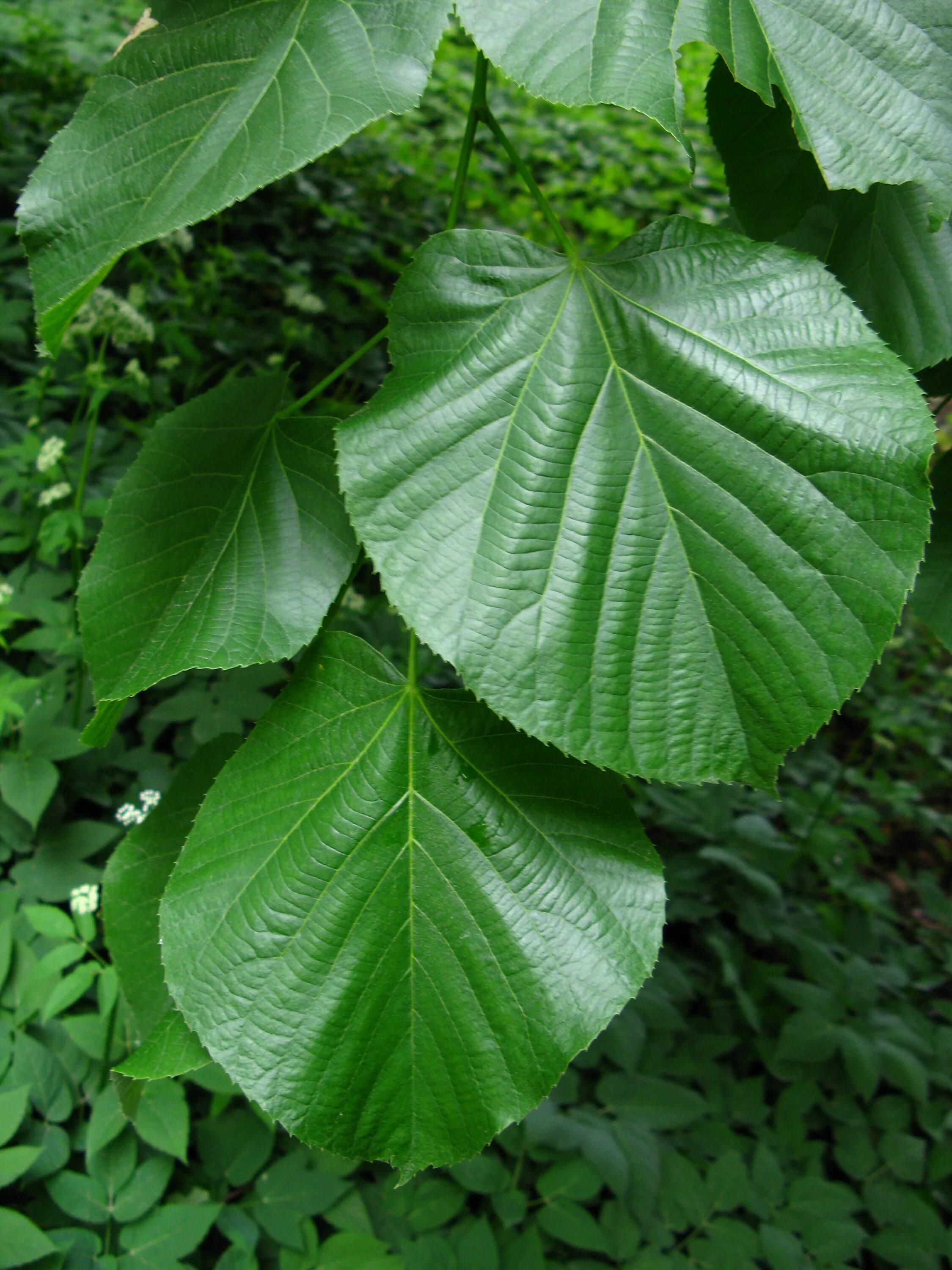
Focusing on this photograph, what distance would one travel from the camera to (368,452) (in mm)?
556

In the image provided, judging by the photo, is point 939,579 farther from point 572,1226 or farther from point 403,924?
point 572,1226

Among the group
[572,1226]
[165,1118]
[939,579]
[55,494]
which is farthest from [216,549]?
[572,1226]

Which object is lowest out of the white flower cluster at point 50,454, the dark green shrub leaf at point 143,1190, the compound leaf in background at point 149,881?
the dark green shrub leaf at point 143,1190

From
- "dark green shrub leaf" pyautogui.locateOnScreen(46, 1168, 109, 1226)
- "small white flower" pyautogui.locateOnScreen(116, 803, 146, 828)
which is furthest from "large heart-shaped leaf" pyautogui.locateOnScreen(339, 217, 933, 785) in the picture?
"dark green shrub leaf" pyautogui.locateOnScreen(46, 1168, 109, 1226)

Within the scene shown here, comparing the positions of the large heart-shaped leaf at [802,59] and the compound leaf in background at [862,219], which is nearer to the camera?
the large heart-shaped leaf at [802,59]

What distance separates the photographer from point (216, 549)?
713mm

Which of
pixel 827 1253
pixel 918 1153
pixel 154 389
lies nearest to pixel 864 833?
pixel 918 1153

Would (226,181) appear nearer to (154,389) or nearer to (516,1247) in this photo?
(516,1247)

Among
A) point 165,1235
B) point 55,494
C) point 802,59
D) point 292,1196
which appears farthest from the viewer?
point 55,494

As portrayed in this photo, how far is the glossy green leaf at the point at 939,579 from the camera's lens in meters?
0.78

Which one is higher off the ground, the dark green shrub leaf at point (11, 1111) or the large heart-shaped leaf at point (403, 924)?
the large heart-shaped leaf at point (403, 924)

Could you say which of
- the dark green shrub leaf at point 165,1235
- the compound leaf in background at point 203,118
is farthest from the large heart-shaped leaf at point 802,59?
the dark green shrub leaf at point 165,1235

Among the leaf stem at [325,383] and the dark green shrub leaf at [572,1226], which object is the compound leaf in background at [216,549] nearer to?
the leaf stem at [325,383]

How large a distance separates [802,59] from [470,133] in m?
0.26
